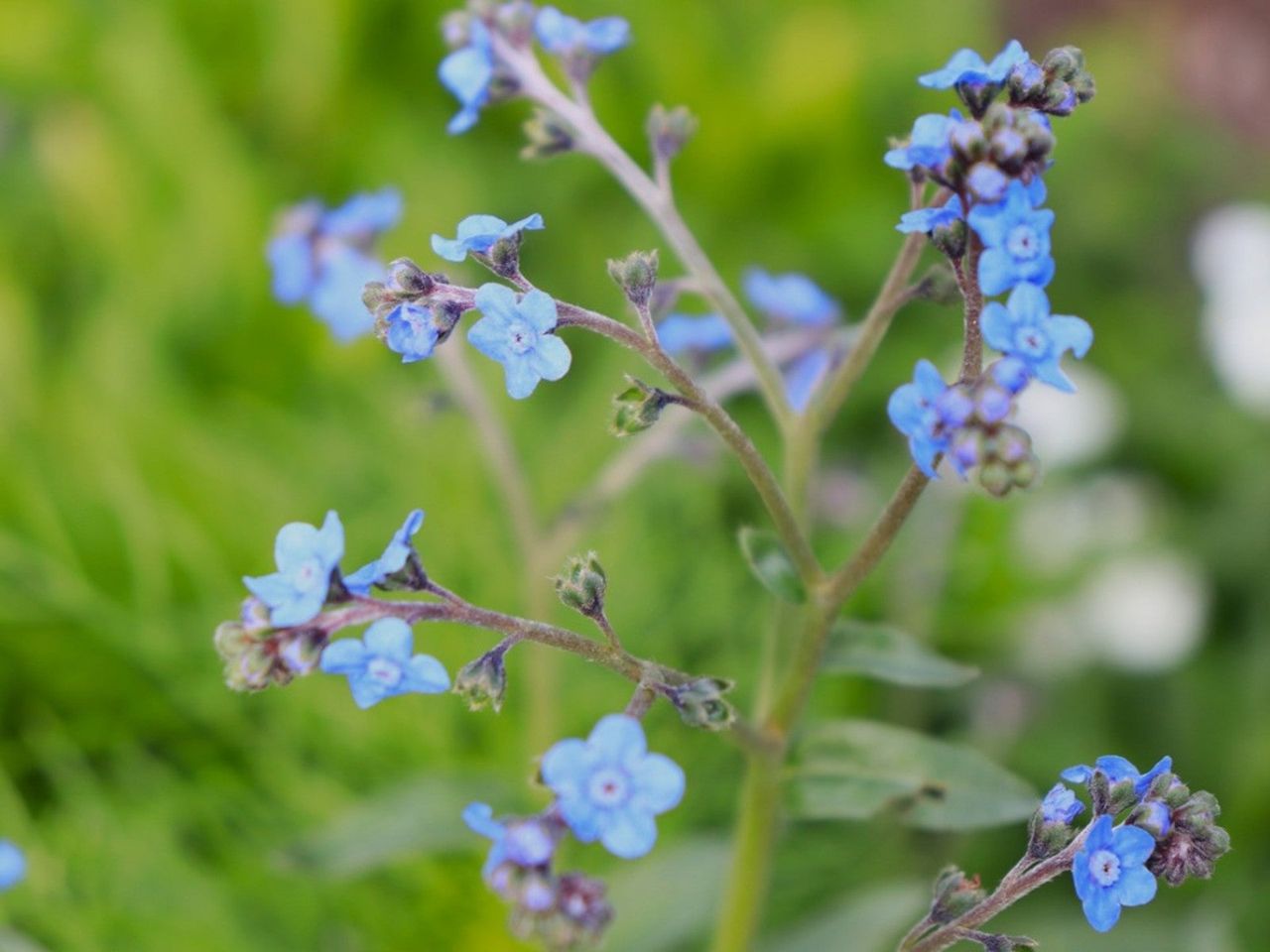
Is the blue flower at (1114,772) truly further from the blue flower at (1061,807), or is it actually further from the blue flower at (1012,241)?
the blue flower at (1012,241)

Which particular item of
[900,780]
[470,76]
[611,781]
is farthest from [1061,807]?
[470,76]

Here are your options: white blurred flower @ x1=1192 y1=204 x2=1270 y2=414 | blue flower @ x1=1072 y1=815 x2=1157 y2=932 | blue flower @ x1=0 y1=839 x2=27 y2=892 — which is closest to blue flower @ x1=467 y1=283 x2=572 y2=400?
blue flower @ x1=1072 y1=815 x2=1157 y2=932

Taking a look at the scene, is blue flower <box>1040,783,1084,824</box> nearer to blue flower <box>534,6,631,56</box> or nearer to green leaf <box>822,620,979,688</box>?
green leaf <box>822,620,979,688</box>

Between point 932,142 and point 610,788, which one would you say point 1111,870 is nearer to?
point 610,788

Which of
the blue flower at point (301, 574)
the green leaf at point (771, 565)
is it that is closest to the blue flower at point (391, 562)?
the blue flower at point (301, 574)

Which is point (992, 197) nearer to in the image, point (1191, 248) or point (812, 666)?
point (812, 666)
